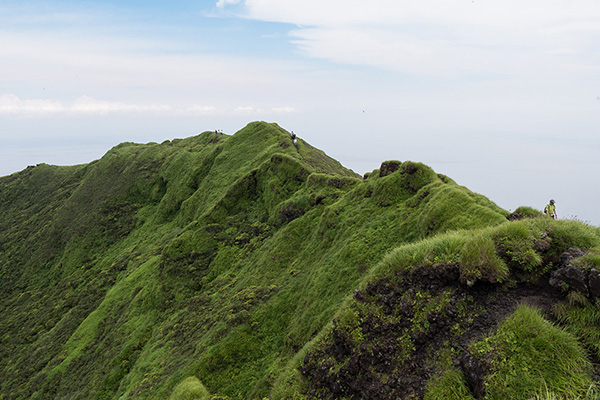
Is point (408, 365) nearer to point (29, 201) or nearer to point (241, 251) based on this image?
point (241, 251)

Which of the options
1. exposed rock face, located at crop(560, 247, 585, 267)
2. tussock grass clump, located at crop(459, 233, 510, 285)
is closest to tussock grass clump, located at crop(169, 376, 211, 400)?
tussock grass clump, located at crop(459, 233, 510, 285)

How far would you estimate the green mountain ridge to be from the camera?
9500mm

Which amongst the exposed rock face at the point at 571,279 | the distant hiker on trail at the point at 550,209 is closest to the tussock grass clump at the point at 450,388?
the exposed rock face at the point at 571,279

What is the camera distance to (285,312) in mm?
27125

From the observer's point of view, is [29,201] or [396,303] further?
[29,201]

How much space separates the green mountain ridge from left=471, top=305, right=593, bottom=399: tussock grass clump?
0.13ft

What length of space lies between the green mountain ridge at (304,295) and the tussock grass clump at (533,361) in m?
0.04

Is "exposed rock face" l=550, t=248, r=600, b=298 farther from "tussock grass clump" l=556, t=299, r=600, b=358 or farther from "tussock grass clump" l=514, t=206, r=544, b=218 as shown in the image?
"tussock grass clump" l=514, t=206, r=544, b=218

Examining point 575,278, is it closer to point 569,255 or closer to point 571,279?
point 571,279

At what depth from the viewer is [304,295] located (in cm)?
2642

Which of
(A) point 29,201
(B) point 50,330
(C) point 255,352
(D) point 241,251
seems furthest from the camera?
(A) point 29,201

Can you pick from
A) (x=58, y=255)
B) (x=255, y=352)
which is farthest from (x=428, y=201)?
(x=58, y=255)

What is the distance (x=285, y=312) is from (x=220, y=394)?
7296 mm

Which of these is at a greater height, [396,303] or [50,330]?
[396,303]
